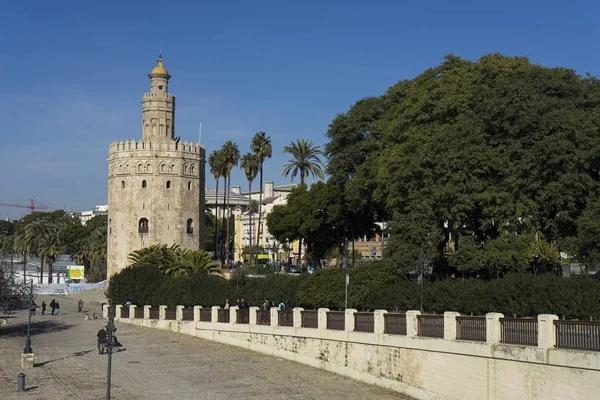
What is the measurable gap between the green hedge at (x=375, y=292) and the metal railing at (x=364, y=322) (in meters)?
4.84

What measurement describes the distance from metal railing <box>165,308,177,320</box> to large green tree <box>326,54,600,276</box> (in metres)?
10.5

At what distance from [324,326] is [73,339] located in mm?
13683

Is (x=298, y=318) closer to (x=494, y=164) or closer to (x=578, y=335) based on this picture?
(x=494, y=164)

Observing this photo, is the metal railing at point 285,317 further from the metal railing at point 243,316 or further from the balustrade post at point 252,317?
the metal railing at point 243,316

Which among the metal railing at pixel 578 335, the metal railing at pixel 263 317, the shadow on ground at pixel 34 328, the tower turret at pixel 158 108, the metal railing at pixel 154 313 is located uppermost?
the tower turret at pixel 158 108

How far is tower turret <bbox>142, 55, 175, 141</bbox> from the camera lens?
6831 centimetres

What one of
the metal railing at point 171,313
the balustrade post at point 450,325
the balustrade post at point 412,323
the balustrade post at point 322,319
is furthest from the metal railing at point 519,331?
the metal railing at point 171,313

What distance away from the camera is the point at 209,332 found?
37.5 metres

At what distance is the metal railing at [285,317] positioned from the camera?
32688 mm

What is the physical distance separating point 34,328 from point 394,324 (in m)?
22.8

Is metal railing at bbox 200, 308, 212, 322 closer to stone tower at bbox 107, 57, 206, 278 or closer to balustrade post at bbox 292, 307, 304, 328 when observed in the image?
balustrade post at bbox 292, 307, 304, 328

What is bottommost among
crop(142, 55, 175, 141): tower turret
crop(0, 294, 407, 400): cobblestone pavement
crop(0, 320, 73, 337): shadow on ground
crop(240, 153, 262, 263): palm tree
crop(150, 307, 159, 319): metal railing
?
crop(0, 294, 407, 400): cobblestone pavement

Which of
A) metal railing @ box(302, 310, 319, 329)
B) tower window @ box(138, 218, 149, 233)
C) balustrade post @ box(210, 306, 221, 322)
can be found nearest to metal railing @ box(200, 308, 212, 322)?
balustrade post @ box(210, 306, 221, 322)

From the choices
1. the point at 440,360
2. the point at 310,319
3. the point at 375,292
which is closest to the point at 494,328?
the point at 440,360
